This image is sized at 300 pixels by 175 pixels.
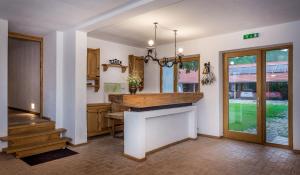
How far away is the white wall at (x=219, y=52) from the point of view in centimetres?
436

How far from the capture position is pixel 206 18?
4.20 metres

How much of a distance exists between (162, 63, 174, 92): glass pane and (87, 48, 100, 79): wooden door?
88.8 inches

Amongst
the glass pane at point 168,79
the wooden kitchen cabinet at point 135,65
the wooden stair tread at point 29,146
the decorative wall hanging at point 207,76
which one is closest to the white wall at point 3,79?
the wooden stair tread at point 29,146

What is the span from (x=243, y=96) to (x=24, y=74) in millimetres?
7090

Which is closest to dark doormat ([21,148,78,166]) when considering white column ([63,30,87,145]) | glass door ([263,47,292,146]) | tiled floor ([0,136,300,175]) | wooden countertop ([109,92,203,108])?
tiled floor ([0,136,300,175])

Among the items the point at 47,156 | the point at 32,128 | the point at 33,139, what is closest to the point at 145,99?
the point at 47,156

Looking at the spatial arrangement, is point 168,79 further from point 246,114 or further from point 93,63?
point 246,114

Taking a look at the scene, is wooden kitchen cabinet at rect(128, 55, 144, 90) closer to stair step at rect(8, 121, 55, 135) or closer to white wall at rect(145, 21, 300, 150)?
white wall at rect(145, 21, 300, 150)

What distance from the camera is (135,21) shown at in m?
4.35

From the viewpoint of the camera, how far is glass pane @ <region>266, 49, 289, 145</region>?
473 centimetres

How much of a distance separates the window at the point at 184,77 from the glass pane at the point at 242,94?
3.20ft

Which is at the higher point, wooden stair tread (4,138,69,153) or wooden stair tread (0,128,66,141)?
wooden stair tread (0,128,66,141)

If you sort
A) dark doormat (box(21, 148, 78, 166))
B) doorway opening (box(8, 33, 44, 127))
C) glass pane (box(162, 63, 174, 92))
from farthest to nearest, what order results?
glass pane (box(162, 63, 174, 92)) < doorway opening (box(8, 33, 44, 127)) < dark doormat (box(21, 148, 78, 166))

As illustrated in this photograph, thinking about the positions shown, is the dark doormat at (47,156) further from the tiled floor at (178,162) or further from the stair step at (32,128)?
the stair step at (32,128)
